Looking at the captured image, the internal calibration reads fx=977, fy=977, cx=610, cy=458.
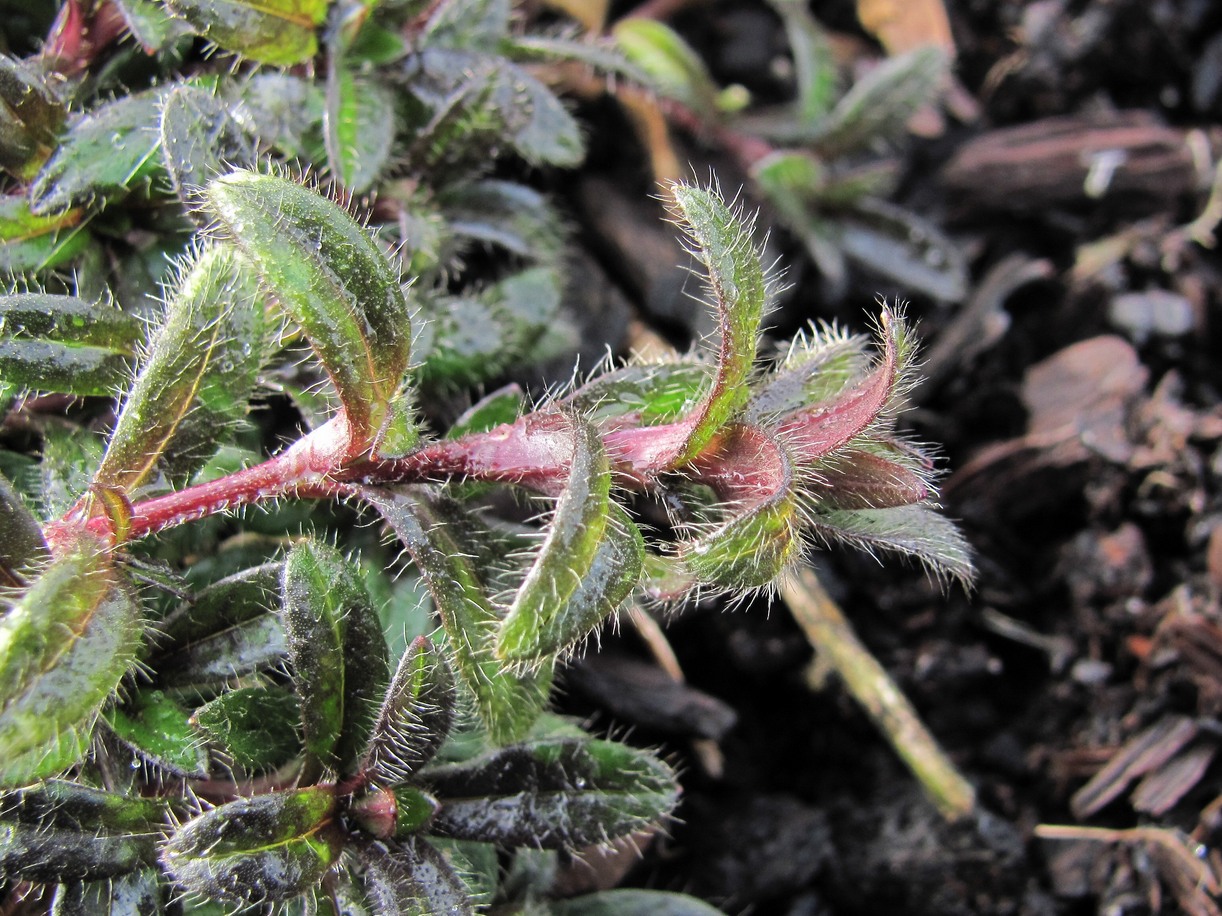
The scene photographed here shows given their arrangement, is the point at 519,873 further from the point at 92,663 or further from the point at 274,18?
the point at 274,18

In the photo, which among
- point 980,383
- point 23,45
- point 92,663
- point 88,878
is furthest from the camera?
point 980,383

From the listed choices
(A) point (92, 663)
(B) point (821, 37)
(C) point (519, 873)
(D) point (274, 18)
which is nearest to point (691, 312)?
(B) point (821, 37)

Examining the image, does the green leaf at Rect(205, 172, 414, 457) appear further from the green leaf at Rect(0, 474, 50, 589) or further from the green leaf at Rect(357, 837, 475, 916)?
the green leaf at Rect(357, 837, 475, 916)

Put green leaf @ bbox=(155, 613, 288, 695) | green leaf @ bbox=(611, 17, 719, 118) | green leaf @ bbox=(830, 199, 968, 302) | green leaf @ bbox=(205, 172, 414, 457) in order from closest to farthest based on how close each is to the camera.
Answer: green leaf @ bbox=(205, 172, 414, 457) → green leaf @ bbox=(155, 613, 288, 695) → green leaf @ bbox=(611, 17, 719, 118) → green leaf @ bbox=(830, 199, 968, 302)

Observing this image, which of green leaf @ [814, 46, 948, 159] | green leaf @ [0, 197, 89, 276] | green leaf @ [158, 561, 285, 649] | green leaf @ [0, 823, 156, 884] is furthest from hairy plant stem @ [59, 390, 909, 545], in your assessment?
green leaf @ [814, 46, 948, 159]

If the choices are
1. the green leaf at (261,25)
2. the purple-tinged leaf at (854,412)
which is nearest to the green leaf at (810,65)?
the green leaf at (261,25)

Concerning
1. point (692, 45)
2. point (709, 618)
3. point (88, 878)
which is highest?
point (692, 45)
